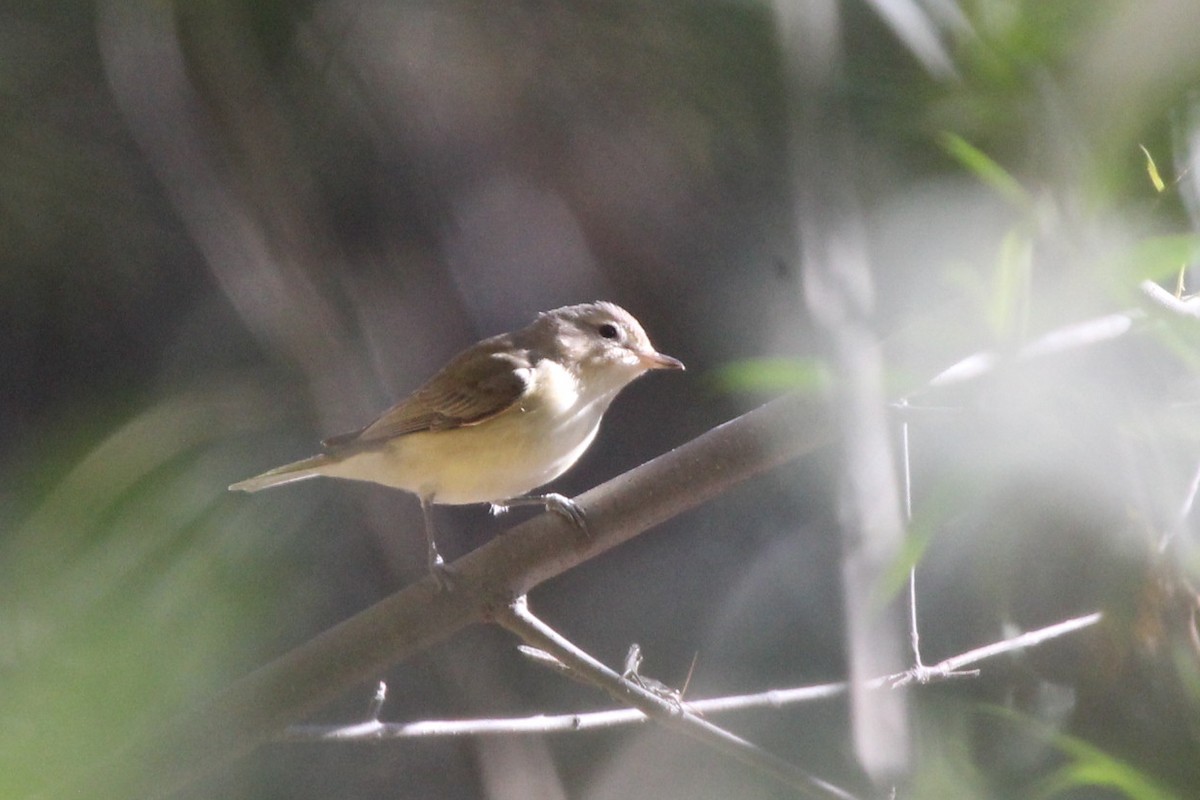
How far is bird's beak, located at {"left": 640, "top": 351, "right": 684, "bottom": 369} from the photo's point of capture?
2072mm


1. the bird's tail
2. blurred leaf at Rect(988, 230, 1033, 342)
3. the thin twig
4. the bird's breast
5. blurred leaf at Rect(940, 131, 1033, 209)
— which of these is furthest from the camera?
the bird's tail

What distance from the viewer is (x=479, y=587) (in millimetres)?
1507

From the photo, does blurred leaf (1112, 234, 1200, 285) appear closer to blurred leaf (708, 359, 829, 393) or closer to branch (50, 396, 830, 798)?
blurred leaf (708, 359, 829, 393)

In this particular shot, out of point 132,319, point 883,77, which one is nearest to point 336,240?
point 132,319

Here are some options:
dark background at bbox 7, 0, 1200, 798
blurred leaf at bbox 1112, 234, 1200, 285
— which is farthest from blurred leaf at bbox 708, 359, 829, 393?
blurred leaf at bbox 1112, 234, 1200, 285

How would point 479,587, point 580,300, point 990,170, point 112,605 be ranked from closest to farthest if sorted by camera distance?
point 990,170 → point 112,605 → point 479,587 → point 580,300

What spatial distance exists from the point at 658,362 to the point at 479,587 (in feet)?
2.43

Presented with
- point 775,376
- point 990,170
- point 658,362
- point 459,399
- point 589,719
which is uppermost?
point 990,170

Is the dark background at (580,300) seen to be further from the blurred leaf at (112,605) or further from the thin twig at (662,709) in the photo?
Result: the thin twig at (662,709)

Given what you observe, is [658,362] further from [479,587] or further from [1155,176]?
[1155,176]

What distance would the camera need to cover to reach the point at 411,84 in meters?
2.42

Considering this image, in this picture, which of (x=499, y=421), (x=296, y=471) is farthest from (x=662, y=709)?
(x=296, y=471)

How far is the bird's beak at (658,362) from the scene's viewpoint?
6.80 ft

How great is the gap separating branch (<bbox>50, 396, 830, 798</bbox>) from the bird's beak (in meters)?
0.62
